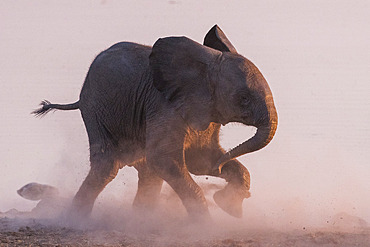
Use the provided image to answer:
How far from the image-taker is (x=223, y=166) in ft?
42.2

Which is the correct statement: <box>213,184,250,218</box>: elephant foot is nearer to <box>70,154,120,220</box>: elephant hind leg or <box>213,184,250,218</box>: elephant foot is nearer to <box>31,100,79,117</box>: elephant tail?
<box>70,154,120,220</box>: elephant hind leg

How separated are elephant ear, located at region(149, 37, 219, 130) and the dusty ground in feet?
6.23

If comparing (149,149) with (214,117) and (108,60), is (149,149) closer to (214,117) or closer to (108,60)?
(214,117)

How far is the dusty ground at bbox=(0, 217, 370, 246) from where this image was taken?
10.1 meters

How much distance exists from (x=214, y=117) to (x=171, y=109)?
2.24ft

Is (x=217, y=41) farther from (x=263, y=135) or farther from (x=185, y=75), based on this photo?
(x=263, y=135)

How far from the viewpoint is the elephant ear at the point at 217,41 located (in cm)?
1251

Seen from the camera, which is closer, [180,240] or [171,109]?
[180,240]

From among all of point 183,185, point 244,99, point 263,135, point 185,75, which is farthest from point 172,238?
point 185,75

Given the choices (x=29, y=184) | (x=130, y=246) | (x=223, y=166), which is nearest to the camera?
(x=130, y=246)

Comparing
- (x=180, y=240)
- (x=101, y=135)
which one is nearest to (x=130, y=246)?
(x=180, y=240)

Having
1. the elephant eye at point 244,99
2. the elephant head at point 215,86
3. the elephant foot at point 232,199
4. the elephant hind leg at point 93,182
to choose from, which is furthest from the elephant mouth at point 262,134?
the elephant hind leg at point 93,182

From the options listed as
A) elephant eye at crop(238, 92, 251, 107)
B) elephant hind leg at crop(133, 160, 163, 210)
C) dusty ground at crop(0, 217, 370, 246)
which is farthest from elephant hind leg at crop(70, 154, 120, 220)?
elephant eye at crop(238, 92, 251, 107)

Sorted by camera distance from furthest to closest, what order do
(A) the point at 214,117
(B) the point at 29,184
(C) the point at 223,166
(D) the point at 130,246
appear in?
(B) the point at 29,184 → (C) the point at 223,166 → (A) the point at 214,117 → (D) the point at 130,246
